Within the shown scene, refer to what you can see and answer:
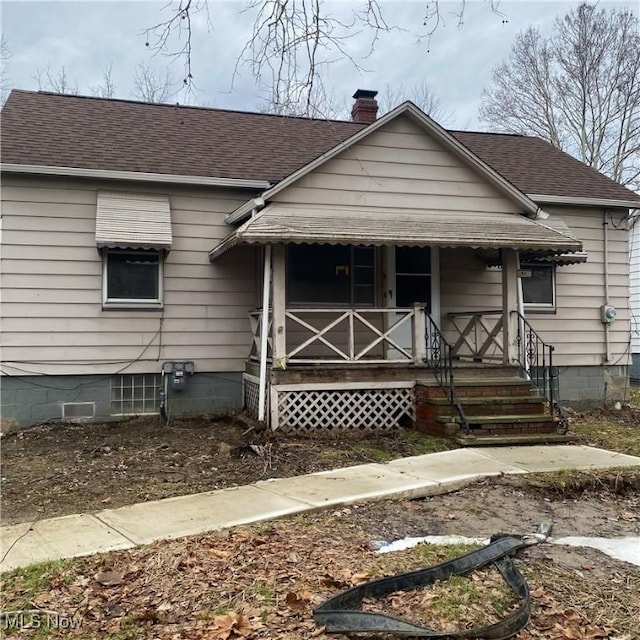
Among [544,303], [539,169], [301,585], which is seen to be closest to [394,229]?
[544,303]

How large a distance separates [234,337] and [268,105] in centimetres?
574

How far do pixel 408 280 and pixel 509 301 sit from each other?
1922mm

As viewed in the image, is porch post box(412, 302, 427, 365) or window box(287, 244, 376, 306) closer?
porch post box(412, 302, 427, 365)

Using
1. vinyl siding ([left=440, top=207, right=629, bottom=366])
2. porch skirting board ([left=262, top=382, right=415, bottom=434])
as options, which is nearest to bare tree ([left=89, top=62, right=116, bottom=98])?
vinyl siding ([left=440, top=207, right=629, bottom=366])

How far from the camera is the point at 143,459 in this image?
7496 mm

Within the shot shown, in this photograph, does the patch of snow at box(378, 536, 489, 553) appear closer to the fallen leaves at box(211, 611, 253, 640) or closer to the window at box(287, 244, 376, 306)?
the fallen leaves at box(211, 611, 253, 640)

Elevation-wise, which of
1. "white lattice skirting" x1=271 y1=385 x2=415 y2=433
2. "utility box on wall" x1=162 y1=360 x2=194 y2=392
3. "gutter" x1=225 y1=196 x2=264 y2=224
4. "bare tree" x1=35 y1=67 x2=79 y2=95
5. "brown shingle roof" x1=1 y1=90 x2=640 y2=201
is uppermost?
"bare tree" x1=35 y1=67 x2=79 y2=95

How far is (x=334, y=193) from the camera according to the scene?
9.55m

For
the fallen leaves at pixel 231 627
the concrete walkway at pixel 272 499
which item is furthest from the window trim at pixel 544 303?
the fallen leaves at pixel 231 627

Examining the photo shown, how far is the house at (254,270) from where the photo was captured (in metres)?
8.93

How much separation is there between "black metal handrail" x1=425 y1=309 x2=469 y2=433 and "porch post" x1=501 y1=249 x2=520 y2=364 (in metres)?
0.97

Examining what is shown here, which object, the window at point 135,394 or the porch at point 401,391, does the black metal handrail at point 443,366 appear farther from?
the window at point 135,394

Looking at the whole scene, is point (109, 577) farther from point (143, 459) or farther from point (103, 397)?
point (103, 397)

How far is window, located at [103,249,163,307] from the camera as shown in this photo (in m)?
9.74
